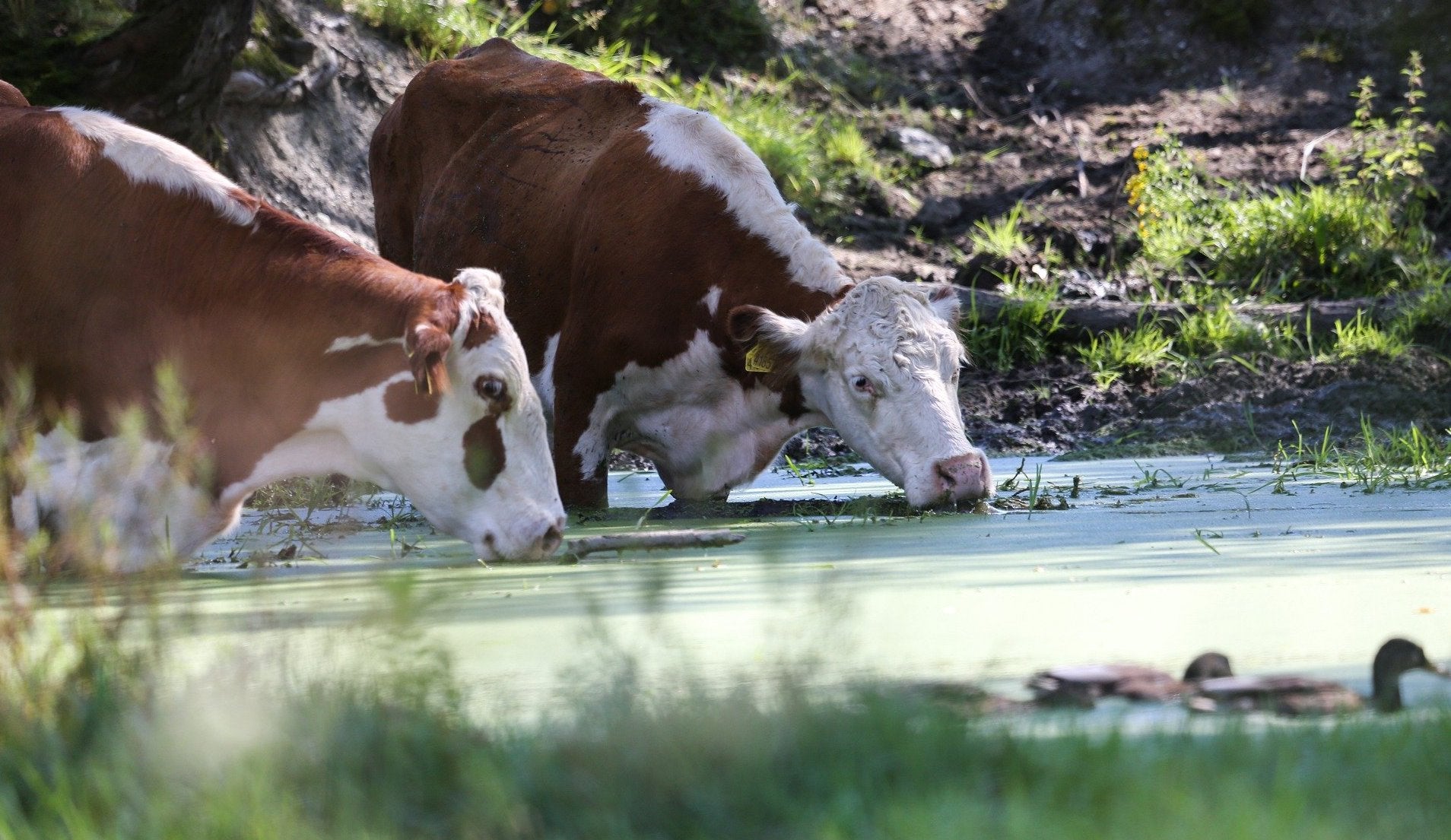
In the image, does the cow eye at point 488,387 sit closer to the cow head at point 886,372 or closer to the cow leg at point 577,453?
the cow head at point 886,372

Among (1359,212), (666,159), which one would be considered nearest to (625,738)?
(666,159)

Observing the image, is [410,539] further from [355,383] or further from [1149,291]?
[1149,291]

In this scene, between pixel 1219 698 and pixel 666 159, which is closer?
pixel 1219 698

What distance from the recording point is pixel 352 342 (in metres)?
4.40

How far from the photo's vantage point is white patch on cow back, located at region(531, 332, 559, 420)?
6.40 metres

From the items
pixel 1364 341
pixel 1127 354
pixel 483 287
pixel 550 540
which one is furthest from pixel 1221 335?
pixel 550 540

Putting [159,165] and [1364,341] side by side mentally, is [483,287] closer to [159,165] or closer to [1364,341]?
[159,165]

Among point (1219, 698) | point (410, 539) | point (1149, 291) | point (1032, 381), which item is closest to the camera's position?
point (1219, 698)

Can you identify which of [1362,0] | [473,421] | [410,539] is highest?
[1362,0]

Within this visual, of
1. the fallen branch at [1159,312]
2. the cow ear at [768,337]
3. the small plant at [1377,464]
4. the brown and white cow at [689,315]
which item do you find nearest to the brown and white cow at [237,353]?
the cow ear at [768,337]

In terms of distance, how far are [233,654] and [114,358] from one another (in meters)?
2.18

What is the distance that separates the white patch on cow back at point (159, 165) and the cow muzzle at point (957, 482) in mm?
2137

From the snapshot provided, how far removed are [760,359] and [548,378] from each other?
3.44 ft

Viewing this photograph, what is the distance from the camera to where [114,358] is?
4402mm
